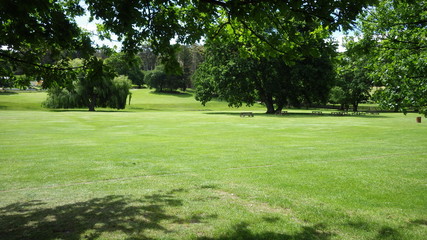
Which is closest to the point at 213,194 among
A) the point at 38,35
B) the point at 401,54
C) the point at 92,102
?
the point at 38,35

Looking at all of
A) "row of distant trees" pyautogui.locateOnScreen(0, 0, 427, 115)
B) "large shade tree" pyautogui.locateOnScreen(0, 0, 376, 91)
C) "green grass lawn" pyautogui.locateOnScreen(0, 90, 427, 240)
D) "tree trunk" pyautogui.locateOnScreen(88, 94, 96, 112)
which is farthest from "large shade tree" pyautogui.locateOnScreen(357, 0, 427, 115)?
"tree trunk" pyautogui.locateOnScreen(88, 94, 96, 112)

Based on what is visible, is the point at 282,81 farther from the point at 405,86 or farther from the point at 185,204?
the point at 185,204

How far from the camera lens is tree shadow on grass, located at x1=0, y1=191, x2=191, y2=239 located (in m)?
5.91

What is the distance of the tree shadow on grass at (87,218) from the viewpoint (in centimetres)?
591

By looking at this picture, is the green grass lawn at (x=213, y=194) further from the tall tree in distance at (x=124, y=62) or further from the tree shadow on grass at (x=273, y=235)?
the tall tree in distance at (x=124, y=62)

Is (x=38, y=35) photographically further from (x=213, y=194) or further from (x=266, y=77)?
(x=266, y=77)

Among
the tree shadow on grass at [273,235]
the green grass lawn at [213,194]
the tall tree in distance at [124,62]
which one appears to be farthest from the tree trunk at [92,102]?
the tree shadow on grass at [273,235]

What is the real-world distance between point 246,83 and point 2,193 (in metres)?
49.8

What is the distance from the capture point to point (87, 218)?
21.7ft

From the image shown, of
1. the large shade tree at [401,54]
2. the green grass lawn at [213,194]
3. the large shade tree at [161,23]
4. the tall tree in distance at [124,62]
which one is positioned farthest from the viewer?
the large shade tree at [401,54]

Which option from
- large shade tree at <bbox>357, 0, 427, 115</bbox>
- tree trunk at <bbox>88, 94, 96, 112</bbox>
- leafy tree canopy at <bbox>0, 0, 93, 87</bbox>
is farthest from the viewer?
tree trunk at <bbox>88, 94, 96, 112</bbox>

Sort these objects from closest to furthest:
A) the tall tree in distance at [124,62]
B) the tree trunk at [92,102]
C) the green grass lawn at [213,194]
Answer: the green grass lawn at [213,194] → the tall tree in distance at [124,62] → the tree trunk at [92,102]

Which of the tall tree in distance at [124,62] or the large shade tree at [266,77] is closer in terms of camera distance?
the tall tree in distance at [124,62]

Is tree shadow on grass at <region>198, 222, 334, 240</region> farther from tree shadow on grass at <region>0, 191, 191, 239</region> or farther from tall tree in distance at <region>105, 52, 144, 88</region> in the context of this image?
tall tree in distance at <region>105, 52, 144, 88</region>
